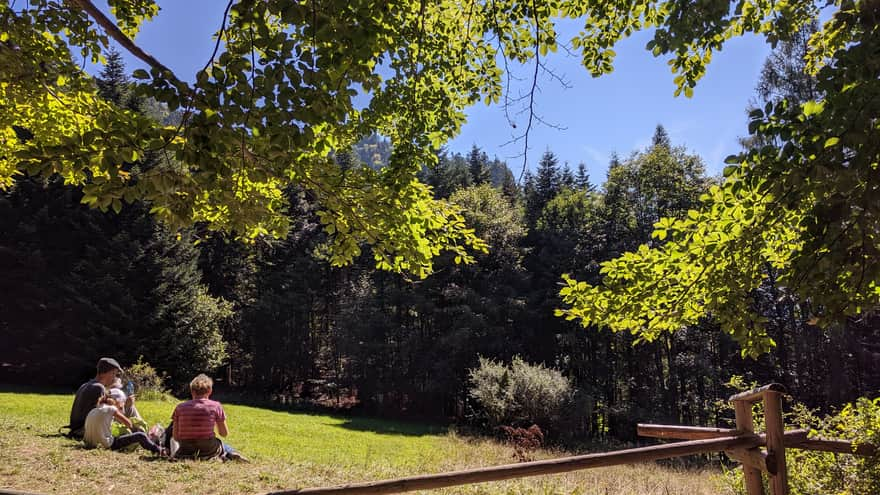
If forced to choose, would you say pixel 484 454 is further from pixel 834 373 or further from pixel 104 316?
pixel 104 316

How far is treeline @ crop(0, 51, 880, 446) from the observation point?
2361 cm

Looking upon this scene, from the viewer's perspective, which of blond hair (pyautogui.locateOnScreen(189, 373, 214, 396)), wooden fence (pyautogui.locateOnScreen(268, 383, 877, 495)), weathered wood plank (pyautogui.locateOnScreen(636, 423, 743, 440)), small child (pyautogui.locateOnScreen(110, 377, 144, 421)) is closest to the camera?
wooden fence (pyautogui.locateOnScreen(268, 383, 877, 495))

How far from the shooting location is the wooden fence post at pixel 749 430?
4051 mm

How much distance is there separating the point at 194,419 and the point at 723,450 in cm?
615

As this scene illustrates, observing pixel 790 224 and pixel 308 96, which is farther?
pixel 790 224

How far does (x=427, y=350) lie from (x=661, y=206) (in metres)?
16.8

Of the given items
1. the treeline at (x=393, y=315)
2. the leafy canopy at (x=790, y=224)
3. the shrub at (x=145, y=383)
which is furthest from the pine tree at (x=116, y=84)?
the leafy canopy at (x=790, y=224)

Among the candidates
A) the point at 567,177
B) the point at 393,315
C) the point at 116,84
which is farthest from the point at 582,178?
the point at 116,84

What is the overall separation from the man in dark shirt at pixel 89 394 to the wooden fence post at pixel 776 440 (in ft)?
26.6

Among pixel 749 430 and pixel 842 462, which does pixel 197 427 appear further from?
pixel 842 462

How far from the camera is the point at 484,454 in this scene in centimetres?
1362

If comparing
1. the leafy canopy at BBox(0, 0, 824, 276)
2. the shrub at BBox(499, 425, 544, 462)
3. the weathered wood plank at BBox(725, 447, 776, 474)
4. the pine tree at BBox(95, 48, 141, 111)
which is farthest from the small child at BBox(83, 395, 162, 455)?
the pine tree at BBox(95, 48, 141, 111)

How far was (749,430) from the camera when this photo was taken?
4051mm

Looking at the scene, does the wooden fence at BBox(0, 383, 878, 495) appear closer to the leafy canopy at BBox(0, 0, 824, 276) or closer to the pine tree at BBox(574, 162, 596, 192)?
the leafy canopy at BBox(0, 0, 824, 276)
